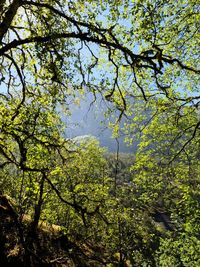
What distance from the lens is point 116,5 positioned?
1198 cm

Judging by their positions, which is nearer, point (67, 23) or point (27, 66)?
point (67, 23)

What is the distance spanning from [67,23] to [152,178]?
10.9m

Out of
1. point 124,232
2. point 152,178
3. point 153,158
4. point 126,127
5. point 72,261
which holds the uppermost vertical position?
point 126,127

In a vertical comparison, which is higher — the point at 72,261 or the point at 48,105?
the point at 48,105

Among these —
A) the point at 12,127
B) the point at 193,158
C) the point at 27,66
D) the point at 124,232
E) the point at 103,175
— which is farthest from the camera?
the point at 103,175

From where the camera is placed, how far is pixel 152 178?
19.3 meters

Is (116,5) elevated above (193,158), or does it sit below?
above

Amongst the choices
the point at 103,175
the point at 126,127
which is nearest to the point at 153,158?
the point at 126,127

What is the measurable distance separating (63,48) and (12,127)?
391 centimetres

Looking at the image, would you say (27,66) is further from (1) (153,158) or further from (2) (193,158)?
(2) (193,158)

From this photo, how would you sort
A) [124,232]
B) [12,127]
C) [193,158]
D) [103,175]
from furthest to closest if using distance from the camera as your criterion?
[103,175] < [124,232] < [193,158] < [12,127]

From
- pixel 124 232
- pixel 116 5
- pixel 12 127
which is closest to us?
pixel 12 127

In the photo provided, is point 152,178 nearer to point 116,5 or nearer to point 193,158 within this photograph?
point 193,158

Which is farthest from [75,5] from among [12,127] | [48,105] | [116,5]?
[12,127]
